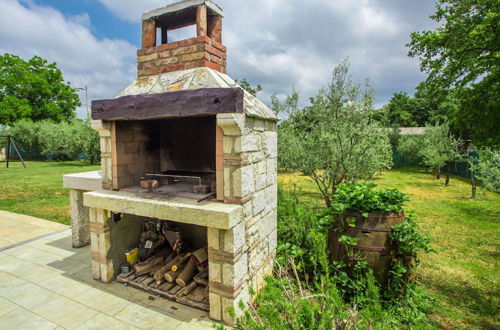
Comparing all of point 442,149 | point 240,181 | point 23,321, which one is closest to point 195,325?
point 240,181

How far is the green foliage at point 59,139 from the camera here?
21.6 metres

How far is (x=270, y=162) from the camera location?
13.8ft

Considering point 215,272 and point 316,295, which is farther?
point 215,272

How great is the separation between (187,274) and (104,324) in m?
1.19

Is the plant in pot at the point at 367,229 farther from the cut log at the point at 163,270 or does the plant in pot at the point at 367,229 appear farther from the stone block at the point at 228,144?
the cut log at the point at 163,270

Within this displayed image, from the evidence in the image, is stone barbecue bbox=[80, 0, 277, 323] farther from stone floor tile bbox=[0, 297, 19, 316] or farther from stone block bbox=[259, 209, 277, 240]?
stone floor tile bbox=[0, 297, 19, 316]

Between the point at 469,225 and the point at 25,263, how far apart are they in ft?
35.0

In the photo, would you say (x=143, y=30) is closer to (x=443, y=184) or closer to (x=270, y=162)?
(x=270, y=162)

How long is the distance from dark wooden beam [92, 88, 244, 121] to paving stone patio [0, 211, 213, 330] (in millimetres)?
2578

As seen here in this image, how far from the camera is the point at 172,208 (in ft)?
11.0

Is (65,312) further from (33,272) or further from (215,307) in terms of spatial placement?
(215,307)

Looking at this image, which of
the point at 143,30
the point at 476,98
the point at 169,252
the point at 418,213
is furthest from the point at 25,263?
the point at 476,98

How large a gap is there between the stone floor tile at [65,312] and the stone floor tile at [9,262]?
1.69 meters

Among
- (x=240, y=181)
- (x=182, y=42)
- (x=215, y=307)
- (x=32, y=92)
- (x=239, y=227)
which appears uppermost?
(x=32, y=92)
